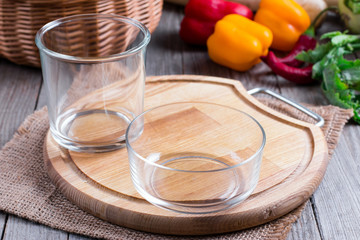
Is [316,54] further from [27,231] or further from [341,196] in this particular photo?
[27,231]

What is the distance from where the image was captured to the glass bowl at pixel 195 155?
3.27ft

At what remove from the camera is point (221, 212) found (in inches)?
39.1

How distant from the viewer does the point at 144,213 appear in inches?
38.9

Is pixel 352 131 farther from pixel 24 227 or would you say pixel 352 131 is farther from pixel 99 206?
pixel 24 227

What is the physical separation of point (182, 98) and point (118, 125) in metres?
0.24

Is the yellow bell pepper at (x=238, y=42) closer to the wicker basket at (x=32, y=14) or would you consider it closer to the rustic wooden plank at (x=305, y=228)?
the wicker basket at (x=32, y=14)

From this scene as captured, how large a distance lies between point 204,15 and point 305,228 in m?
1.10

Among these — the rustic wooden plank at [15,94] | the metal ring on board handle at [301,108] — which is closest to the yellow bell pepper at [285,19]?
the metal ring on board handle at [301,108]

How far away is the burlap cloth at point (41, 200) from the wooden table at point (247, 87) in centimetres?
2

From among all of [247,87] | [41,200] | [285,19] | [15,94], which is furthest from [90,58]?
[285,19]

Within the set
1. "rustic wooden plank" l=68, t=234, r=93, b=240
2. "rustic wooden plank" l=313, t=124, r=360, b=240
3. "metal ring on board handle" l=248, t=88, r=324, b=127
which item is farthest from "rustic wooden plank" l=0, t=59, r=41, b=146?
"rustic wooden plank" l=313, t=124, r=360, b=240

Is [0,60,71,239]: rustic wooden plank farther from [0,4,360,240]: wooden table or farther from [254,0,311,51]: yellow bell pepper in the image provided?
[254,0,311,51]: yellow bell pepper

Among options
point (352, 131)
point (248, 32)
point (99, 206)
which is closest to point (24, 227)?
point (99, 206)

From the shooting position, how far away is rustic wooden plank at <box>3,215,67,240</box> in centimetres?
102
